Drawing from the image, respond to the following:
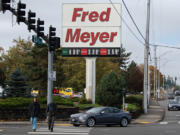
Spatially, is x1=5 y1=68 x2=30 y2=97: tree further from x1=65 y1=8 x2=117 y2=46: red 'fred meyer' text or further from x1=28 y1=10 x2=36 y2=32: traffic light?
x1=28 y1=10 x2=36 y2=32: traffic light

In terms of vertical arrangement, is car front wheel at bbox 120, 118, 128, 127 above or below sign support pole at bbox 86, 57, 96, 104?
below

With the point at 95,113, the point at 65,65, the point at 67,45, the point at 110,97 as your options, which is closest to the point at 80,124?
the point at 95,113

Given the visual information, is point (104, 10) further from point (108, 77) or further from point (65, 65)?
point (65, 65)

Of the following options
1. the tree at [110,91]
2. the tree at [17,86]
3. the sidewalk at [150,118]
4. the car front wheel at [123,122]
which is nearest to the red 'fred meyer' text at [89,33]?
the tree at [110,91]

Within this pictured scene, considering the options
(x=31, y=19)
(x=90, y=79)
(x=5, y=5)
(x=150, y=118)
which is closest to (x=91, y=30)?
(x=90, y=79)

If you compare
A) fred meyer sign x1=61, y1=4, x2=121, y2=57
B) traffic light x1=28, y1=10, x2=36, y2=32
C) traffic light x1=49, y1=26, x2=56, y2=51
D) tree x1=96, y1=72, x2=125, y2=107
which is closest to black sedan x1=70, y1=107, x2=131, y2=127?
traffic light x1=49, y1=26, x2=56, y2=51

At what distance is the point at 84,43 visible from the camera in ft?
146

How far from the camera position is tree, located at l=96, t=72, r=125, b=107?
1672 inches

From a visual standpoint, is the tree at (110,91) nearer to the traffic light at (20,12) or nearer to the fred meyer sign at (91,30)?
the fred meyer sign at (91,30)

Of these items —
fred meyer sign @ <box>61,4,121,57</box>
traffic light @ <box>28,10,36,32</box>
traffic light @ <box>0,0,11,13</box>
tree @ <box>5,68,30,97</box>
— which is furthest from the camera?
tree @ <box>5,68,30,97</box>

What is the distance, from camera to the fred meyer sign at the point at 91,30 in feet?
144

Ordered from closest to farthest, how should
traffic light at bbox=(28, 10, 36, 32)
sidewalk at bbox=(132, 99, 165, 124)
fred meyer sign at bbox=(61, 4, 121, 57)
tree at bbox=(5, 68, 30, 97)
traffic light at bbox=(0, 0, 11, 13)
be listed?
traffic light at bbox=(0, 0, 11, 13) < traffic light at bbox=(28, 10, 36, 32) < sidewalk at bbox=(132, 99, 165, 124) < fred meyer sign at bbox=(61, 4, 121, 57) < tree at bbox=(5, 68, 30, 97)

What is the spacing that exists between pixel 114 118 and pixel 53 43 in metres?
6.38

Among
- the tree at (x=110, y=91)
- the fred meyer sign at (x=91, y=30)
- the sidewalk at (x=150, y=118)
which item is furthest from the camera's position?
the fred meyer sign at (x=91, y=30)
